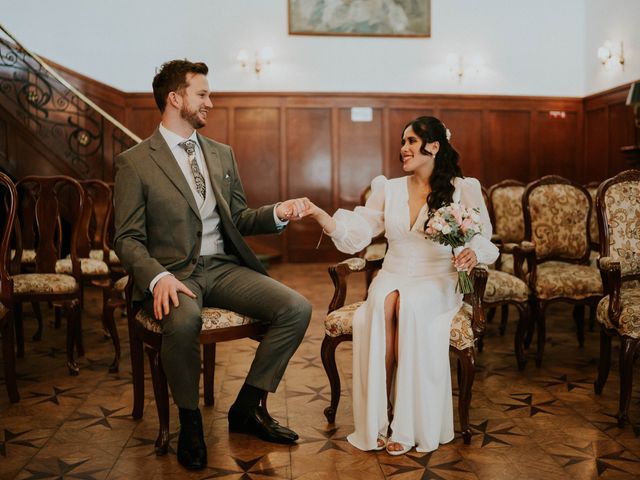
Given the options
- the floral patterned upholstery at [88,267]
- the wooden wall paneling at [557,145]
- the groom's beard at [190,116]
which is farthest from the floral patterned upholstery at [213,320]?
the wooden wall paneling at [557,145]

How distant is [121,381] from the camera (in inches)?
149

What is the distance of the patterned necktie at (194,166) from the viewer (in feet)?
9.64

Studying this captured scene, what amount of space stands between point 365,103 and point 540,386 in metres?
7.10

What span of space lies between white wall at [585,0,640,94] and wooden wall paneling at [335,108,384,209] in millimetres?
3319

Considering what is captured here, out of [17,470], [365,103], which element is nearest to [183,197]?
[17,470]

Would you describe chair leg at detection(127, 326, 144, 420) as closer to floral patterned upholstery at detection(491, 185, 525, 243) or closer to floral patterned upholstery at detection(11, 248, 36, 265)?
floral patterned upholstery at detection(11, 248, 36, 265)

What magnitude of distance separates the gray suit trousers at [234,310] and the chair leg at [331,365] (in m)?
0.22

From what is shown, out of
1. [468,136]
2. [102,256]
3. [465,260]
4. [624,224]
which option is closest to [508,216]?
[624,224]

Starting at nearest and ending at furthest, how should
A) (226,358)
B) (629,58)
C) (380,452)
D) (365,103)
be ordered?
(380,452)
(226,358)
(629,58)
(365,103)

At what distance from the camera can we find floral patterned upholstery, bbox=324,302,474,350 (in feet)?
9.05

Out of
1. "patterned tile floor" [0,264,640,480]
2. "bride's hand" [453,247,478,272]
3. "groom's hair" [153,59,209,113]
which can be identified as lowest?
"patterned tile floor" [0,264,640,480]

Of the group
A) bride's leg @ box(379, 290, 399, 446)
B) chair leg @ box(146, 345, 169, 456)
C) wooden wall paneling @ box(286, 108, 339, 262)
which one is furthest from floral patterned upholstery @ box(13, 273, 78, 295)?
wooden wall paneling @ box(286, 108, 339, 262)

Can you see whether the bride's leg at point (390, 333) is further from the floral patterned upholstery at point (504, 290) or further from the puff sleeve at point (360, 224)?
the floral patterned upholstery at point (504, 290)

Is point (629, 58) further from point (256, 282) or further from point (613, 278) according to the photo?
point (256, 282)
